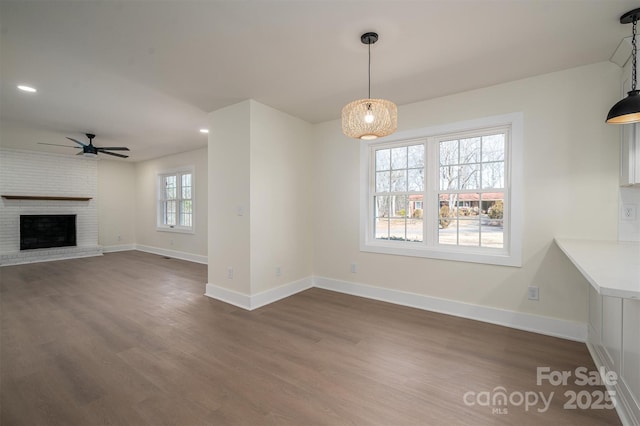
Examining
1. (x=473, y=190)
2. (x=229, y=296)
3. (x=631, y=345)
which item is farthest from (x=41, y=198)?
(x=631, y=345)

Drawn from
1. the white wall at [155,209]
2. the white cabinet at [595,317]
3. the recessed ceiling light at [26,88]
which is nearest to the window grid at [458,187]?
the white cabinet at [595,317]

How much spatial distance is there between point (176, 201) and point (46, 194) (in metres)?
3.11

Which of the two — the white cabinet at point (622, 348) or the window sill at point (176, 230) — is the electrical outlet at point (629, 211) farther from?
the window sill at point (176, 230)

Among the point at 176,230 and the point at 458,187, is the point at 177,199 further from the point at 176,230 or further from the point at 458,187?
the point at 458,187

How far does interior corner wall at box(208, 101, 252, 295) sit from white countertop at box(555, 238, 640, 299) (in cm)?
316

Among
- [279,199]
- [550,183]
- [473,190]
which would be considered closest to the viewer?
[550,183]

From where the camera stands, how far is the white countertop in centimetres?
118

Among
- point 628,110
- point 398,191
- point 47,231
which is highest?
point 628,110

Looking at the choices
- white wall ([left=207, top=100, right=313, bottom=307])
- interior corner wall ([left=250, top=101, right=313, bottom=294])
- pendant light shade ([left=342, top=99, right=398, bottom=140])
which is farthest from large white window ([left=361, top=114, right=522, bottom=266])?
pendant light shade ([left=342, top=99, right=398, bottom=140])

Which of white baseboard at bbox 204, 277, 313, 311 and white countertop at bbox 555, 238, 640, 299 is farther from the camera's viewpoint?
white baseboard at bbox 204, 277, 313, 311

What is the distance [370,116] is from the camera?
2.15 meters

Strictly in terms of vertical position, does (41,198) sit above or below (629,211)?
above

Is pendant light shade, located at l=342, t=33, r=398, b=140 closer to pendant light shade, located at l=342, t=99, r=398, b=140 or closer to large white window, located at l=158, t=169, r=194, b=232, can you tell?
pendant light shade, located at l=342, t=99, r=398, b=140

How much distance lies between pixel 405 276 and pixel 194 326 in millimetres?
2610
